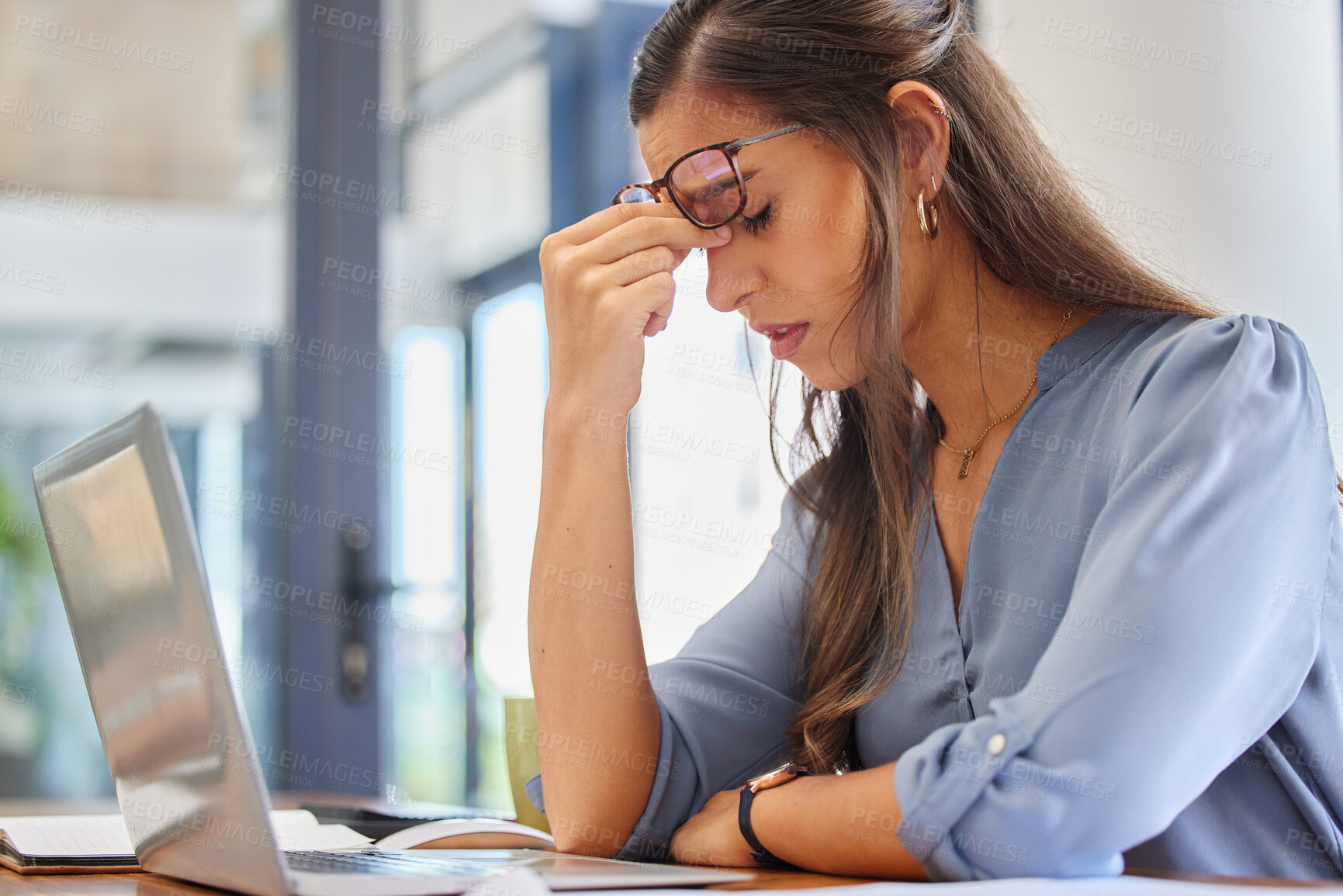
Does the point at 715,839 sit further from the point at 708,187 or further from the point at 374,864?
the point at 708,187

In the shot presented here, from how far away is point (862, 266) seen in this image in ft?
3.73

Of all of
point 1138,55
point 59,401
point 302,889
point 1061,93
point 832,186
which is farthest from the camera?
point 59,401

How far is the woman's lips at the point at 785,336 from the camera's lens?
1.20 metres

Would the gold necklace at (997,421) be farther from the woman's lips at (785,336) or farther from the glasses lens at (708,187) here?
the glasses lens at (708,187)

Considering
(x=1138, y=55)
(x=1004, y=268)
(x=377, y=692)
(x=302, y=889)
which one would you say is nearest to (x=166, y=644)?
(x=302, y=889)

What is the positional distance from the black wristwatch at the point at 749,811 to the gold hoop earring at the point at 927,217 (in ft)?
1.86

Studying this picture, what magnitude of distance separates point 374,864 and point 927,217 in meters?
0.82

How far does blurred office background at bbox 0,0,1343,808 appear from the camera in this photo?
285 centimetres

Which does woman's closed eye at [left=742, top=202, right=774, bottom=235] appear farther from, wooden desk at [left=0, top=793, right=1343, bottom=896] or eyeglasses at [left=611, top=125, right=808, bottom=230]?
wooden desk at [left=0, top=793, right=1343, bottom=896]

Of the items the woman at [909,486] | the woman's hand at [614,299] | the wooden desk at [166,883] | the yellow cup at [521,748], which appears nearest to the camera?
the wooden desk at [166,883]

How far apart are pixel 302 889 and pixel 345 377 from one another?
2.46 metres

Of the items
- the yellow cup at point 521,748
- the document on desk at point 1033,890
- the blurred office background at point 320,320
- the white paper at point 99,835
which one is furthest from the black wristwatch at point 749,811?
the blurred office background at point 320,320

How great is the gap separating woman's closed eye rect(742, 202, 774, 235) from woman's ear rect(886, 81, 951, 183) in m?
0.16

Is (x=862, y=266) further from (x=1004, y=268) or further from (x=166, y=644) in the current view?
(x=166, y=644)
